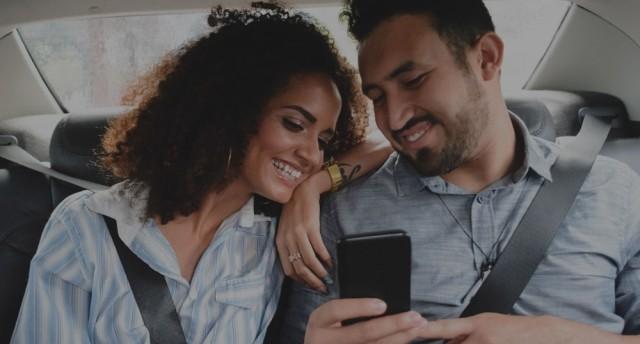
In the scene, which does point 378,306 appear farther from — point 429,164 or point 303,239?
point 429,164

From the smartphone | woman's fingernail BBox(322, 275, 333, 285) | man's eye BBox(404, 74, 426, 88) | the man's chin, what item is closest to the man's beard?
the man's chin

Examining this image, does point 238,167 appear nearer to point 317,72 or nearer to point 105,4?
point 317,72

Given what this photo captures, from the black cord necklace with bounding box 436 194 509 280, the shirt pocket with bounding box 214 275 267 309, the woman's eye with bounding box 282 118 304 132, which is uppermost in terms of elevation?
the woman's eye with bounding box 282 118 304 132

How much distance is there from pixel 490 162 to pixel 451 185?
12 centimetres

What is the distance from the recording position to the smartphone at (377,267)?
93 cm

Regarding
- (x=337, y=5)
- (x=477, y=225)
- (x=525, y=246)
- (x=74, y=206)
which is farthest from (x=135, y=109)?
(x=525, y=246)

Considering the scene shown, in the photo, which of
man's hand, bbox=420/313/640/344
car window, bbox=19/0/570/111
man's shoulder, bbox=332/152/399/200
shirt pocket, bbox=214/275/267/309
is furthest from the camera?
car window, bbox=19/0/570/111

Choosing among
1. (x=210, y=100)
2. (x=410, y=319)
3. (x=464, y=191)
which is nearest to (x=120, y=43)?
(x=210, y=100)

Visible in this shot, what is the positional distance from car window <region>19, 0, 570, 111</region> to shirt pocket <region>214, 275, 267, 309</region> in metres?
Answer: 0.90

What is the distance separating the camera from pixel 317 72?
149cm

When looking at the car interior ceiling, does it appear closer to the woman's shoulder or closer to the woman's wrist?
the woman's shoulder

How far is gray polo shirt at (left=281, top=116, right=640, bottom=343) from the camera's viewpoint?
130 cm

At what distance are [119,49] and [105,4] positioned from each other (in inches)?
19.4

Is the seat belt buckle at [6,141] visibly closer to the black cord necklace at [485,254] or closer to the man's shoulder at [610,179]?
the black cord necklace at [485,254]
